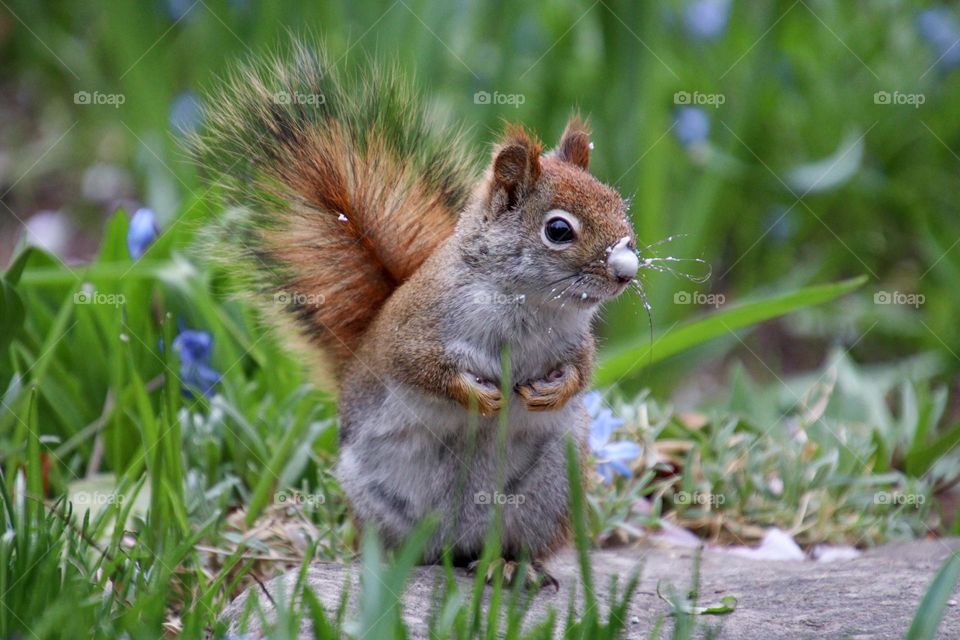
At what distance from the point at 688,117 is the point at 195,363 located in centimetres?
225

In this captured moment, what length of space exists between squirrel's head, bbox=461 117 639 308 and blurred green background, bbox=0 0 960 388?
164 centimetres

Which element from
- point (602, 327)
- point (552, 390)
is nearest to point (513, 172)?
point (552, 390)

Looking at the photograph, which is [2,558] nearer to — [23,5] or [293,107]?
[293,107]

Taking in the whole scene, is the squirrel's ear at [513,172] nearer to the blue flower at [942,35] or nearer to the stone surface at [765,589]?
the stone surface at [765,589]

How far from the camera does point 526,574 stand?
2.27 meters

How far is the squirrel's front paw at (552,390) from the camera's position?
2.07m

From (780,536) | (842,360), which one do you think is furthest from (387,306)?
(842,360)

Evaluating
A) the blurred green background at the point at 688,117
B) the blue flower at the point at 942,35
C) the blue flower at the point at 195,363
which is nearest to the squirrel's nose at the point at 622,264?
the blue flower at the point at 195,363

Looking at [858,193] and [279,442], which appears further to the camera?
[858,193]

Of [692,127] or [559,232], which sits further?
[692,127]

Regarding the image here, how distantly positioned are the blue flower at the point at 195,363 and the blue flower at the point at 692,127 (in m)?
2.08

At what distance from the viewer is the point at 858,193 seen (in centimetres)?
457

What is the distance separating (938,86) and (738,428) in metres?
2.24

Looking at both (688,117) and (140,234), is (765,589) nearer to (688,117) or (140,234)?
(140,234)
